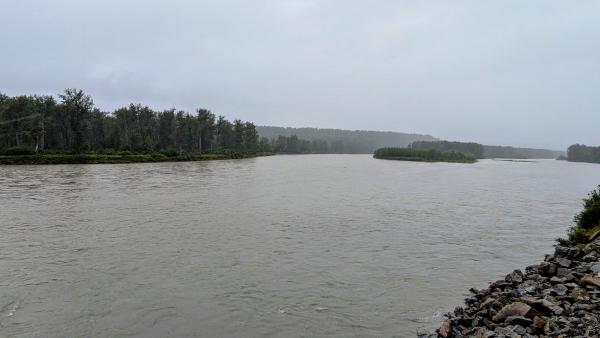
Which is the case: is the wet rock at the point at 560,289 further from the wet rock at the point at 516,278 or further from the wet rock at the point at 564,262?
the wet rock at the point at 564,262

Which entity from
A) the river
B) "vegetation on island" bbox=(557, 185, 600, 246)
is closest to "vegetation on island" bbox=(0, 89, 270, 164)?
the river

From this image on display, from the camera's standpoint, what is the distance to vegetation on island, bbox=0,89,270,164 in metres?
92.5

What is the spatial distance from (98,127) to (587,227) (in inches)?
5133

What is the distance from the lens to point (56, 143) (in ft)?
378

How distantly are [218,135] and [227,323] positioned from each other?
518 feet

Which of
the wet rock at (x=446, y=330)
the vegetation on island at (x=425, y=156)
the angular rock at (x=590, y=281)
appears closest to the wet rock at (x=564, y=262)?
the angular rock at (x=590, y=281)

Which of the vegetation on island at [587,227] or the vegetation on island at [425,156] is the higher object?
the vegetation on island at [425,156]

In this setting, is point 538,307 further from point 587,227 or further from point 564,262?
→ point 587,227

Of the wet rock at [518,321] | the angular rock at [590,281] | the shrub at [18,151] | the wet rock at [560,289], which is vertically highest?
the shrub at [18,151]

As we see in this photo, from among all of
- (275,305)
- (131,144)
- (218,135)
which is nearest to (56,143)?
(131,144)

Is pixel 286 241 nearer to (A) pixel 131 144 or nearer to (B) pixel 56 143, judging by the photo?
(A) pixel 131 144

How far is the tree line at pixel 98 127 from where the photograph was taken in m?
102

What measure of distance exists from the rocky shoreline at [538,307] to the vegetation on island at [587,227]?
519 cm

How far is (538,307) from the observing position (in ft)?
31.6
